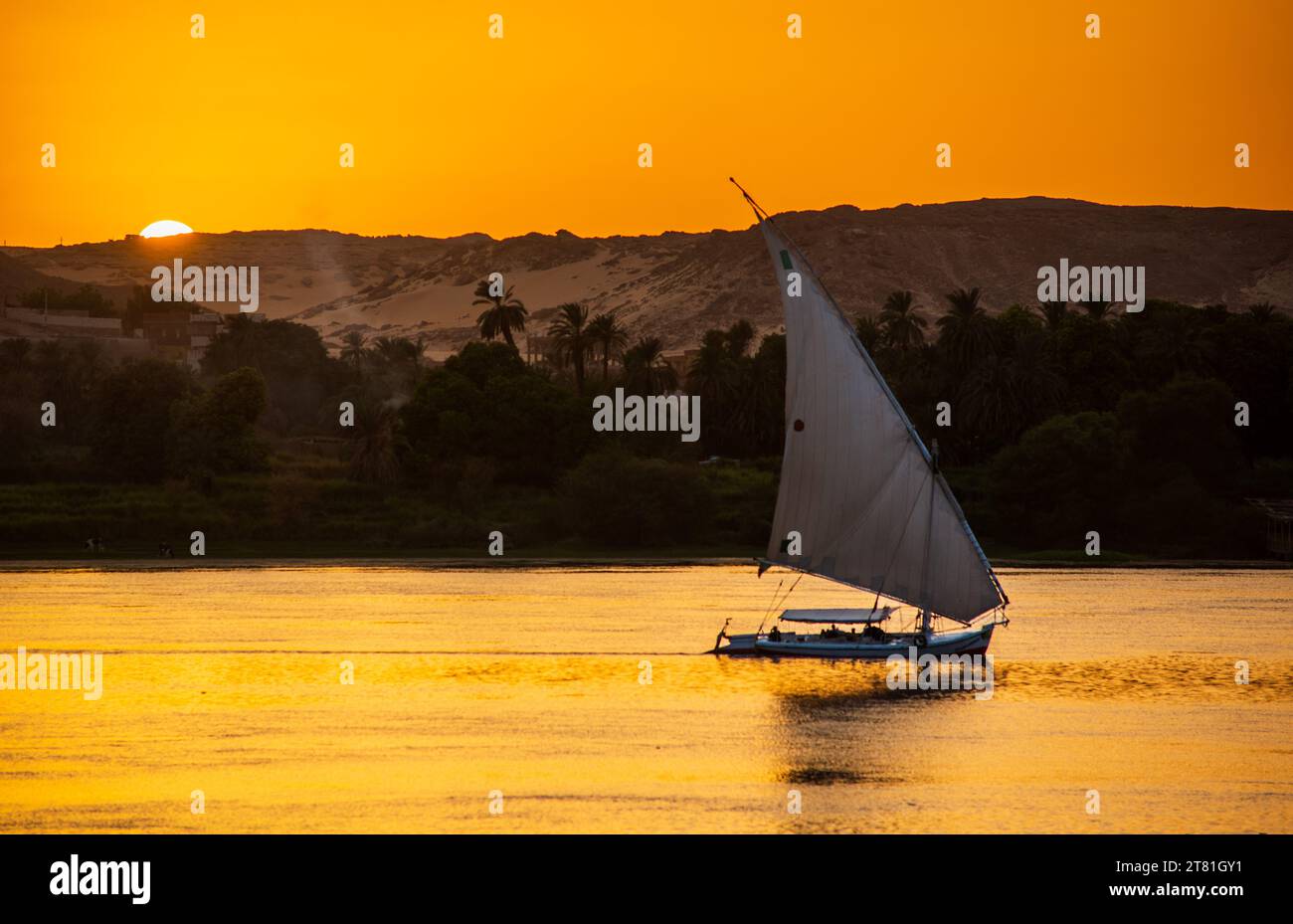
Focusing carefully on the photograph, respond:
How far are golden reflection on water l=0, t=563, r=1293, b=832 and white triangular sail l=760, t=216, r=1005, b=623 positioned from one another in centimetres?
342

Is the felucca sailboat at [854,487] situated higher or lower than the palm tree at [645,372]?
lower

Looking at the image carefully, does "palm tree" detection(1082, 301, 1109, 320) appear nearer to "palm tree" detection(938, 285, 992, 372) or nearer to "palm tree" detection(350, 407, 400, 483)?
"palm tree" detection(938, 285, 992, 372)

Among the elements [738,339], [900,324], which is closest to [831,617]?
[900,324]

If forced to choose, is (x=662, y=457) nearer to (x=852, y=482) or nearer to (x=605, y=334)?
(x=605, y=334)

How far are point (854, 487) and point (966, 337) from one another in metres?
81.2

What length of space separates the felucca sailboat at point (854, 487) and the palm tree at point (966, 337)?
78276 mm

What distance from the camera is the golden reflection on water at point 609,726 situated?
112 ft

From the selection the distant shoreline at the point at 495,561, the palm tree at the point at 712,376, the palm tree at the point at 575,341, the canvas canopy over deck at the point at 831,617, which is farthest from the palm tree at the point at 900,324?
the canvas canopy over deck at the point at 831,617

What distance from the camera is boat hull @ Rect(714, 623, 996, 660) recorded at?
5106cm

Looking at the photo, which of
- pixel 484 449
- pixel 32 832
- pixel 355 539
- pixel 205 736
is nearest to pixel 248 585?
pixel 355 539

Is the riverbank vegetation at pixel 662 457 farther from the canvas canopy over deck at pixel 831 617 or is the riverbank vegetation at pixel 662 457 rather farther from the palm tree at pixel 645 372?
the canvas canopy over deck at pixel 831 617

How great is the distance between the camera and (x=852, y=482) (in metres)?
49.5
